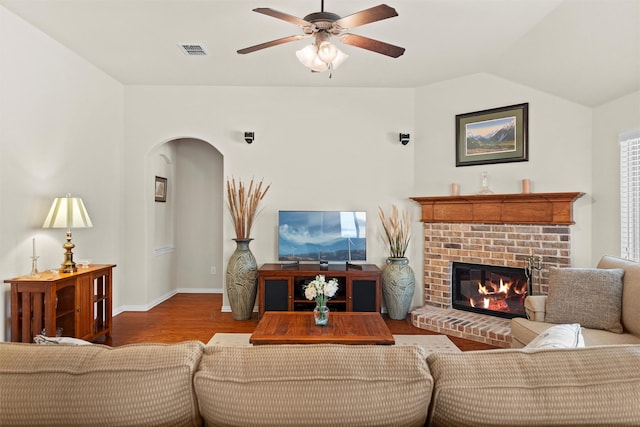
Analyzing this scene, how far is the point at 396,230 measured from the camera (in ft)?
15.6

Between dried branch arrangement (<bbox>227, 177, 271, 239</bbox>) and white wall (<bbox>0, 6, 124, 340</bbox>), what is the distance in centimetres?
142

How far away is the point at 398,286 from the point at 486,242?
1087 millimetres

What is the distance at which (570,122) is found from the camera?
381 cm

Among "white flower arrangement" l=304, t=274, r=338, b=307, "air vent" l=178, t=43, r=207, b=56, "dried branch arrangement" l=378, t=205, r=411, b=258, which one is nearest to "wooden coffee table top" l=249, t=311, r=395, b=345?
"white flower arrangement" l=304, t=274, r=338, b=307

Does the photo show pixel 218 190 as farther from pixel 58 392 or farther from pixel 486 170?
pixel 58 392

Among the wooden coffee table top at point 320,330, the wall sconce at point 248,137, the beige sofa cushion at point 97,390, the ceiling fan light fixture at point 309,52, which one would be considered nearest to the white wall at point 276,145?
the wall sconce at point 248,137

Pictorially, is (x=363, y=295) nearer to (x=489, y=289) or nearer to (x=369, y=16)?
(x=489, y=289)

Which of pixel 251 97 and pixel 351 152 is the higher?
pixel 251 97

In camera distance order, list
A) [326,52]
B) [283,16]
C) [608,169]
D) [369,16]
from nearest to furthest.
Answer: [369,16] → [283,16] → [326,52] → [608,169]

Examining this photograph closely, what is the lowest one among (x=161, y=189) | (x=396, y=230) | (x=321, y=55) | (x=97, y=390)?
(x=97, y=390)

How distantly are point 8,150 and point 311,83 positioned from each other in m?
3.13

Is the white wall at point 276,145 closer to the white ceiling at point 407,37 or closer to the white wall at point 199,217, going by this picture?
the white ceiling at point 407,37

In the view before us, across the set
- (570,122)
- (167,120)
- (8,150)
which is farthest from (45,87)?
(570,122)

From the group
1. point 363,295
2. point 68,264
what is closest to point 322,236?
point 363,295
